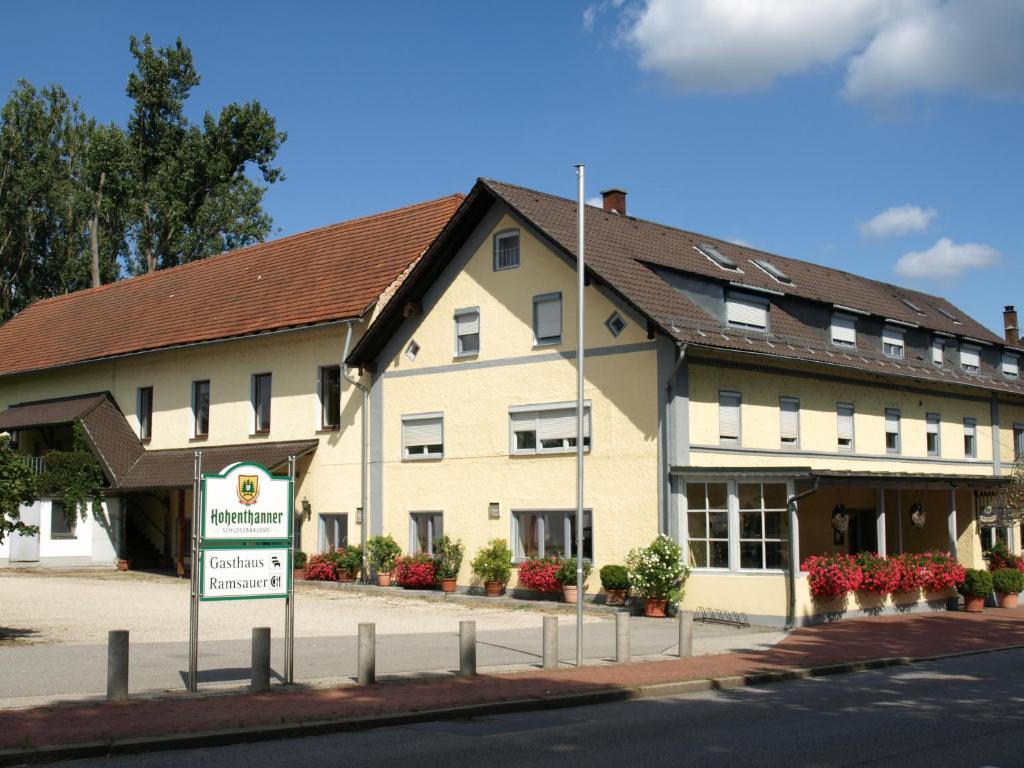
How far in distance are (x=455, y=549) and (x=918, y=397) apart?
13.5 meters

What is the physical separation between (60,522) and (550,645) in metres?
24.1

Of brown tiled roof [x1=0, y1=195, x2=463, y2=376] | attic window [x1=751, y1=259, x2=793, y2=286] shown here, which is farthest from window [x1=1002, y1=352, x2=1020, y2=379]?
brown tiled roof [x1=0, y1=195, x2=463, y2=376]

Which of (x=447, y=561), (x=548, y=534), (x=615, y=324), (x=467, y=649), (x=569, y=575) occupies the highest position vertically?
(x=615, y=324)

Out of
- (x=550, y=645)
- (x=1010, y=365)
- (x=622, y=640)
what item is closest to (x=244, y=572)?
(x=550, y=645)

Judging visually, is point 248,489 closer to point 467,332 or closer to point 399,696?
point 399,696

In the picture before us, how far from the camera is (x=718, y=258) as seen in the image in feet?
97.5

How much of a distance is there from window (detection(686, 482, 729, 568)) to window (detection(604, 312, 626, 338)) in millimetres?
3604

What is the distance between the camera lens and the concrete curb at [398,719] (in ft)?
30.8

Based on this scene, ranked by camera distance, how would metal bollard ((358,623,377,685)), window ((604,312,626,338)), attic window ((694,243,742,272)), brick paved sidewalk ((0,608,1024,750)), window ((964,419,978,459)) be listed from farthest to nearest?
1. window ((964,419,978,459))
2. attic window ((694,243,742,272))
3. window ((604,312,626,338))
4. metal bollard ((358,623,377,685))
5. brick paved sidewalk ((0,608,1024,750))

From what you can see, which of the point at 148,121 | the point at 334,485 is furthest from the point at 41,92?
the point at 334,485

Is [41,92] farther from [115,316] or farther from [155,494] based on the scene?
[155,494]

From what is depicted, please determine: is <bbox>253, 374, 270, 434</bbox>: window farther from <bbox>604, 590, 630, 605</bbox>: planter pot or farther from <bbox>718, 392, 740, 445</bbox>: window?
<bbox>718, 392, 740, 445</bbox>: window

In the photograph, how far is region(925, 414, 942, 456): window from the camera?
106 ft

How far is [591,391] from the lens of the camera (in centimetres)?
2556
